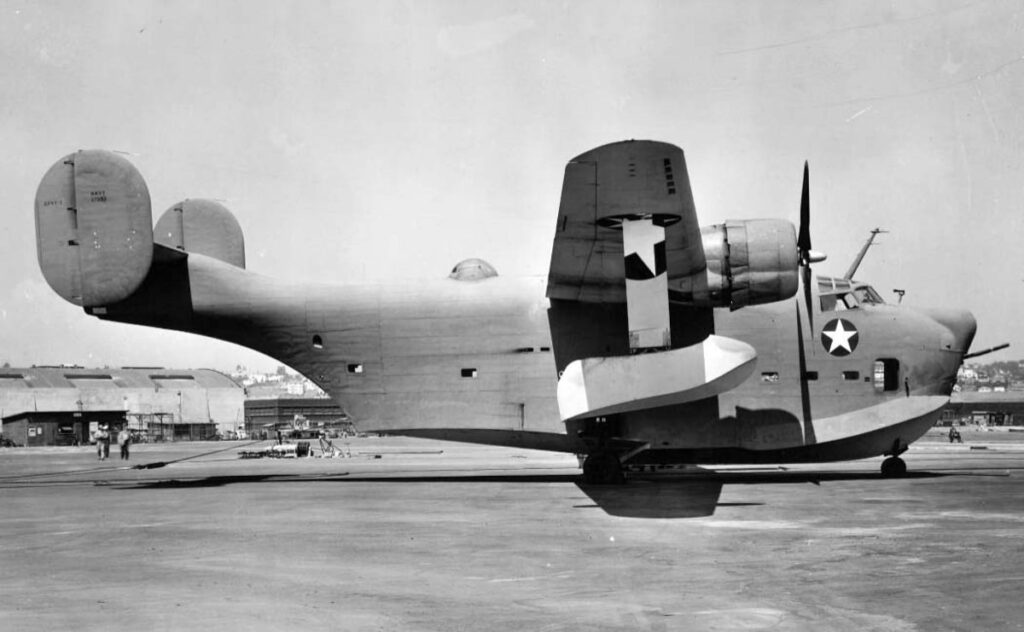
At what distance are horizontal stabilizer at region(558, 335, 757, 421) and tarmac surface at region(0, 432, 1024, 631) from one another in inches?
61.6

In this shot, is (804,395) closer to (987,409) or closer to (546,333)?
(546,333)

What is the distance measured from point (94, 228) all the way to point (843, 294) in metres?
14.5

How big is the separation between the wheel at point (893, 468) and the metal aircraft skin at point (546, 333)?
65mm

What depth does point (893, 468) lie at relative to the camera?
17453 millimetres

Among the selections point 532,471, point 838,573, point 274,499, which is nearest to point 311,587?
point 838,573

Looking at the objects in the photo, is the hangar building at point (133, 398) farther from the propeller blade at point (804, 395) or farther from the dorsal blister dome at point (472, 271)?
the propeller blade at point (804, 395)

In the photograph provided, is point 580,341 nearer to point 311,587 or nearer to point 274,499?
point 274,499

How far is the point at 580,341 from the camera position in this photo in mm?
17047

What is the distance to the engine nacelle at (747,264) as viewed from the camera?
15.1 metres

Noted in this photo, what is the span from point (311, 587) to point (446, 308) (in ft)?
34.9

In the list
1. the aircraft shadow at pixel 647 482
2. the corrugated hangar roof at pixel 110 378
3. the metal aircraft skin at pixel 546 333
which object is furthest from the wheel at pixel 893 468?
the corrugated hangar roof at pixel 110 378

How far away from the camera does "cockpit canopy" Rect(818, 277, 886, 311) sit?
17328 mm

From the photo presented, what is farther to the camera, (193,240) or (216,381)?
(216,381)

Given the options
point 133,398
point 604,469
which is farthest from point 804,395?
point 133,398
